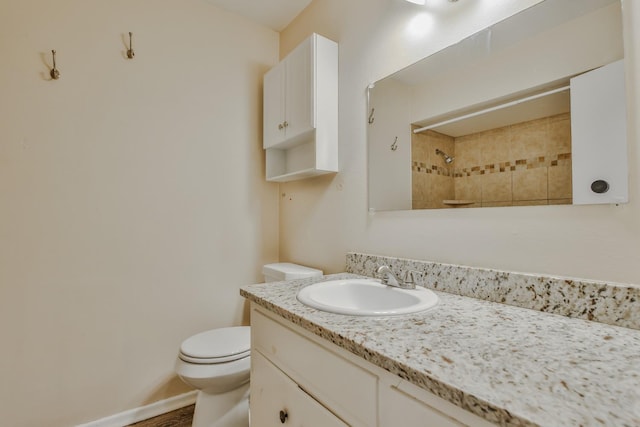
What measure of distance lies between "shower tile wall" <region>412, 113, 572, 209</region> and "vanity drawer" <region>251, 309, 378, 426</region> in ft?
2.37

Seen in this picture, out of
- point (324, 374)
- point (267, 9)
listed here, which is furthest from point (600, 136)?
point (267, 9)

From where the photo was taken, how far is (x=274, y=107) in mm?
1915

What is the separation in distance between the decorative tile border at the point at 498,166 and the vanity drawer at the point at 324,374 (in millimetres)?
774

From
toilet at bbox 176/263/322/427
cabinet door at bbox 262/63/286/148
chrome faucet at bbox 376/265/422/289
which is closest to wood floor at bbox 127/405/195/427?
toilet at bbox 176/263/322/427

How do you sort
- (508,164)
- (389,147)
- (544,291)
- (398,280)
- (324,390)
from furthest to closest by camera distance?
(389,147) → (398,280) → (508,164) → (544,291) → (324,390)

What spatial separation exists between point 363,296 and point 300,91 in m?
1.14

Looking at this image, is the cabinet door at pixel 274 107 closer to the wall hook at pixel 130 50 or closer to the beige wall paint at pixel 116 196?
the beige wall paint at pixel 116 196

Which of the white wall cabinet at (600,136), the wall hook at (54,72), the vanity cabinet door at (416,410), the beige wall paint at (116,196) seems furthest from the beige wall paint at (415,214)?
the wall hook at (54,72)

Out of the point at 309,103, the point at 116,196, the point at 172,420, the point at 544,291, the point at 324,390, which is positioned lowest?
the point at 172,420

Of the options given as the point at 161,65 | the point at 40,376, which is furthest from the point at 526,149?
the point at 40,376

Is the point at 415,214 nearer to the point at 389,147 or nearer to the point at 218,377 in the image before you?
the point at 389,147

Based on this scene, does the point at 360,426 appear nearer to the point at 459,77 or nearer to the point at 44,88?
the point at 459,77

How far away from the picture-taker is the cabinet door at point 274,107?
1.85m

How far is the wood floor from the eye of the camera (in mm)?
1630
